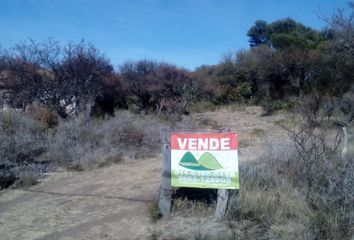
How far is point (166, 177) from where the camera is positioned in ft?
20.4

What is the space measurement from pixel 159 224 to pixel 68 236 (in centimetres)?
125

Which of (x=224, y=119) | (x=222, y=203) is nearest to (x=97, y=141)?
(x=222, y=203)

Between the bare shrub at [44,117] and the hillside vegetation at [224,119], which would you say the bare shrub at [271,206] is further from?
the bare shrub at [44,117]

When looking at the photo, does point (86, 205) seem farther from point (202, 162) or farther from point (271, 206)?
point (271, 206)

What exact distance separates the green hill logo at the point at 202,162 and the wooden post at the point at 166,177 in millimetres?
290

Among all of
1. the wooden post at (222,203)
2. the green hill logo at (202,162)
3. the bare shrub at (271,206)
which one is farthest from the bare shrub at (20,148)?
the bare shrub at (271,206)

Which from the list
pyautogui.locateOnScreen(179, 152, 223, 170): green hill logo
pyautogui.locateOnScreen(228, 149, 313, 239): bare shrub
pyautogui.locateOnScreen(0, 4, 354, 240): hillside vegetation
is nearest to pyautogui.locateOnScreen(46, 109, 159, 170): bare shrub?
pyautogui.locateOnScreen(0, 4, 354, 240): hillside vegetation

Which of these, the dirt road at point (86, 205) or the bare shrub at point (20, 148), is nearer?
the dirt road at point (86, 205)

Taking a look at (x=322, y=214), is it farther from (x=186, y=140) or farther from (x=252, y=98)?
(x=252, y=98)

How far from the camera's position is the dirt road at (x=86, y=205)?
580 cm

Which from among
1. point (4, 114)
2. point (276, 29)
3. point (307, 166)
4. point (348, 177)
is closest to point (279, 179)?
point (307, 166)

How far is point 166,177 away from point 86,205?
161 cm

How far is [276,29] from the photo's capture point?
4662 centimetres

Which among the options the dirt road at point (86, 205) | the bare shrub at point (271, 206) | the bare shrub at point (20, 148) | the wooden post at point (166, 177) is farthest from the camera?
the bare shrub at point (20, 148)
